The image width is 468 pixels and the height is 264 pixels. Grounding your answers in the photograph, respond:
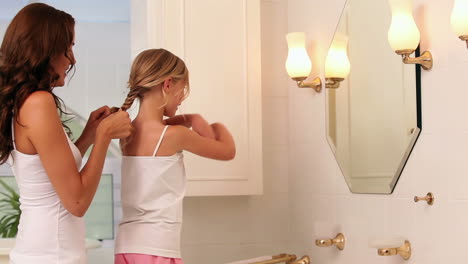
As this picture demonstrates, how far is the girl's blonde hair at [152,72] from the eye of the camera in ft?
7.00

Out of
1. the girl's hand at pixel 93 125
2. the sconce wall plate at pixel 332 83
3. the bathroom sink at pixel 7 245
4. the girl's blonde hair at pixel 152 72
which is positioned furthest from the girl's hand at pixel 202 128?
the bathroom sink at pixel 7 245

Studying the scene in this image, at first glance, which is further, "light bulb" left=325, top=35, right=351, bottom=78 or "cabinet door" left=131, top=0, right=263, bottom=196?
"cabinet door" left=131, top=0, right=263, bottom=196

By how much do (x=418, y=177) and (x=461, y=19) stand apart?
52 cm

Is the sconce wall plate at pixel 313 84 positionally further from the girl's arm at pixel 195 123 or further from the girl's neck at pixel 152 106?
the girl's neck at pixel 152 106

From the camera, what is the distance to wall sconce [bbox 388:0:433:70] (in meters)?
2.02

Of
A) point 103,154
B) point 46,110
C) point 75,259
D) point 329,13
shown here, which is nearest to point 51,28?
point 46,110

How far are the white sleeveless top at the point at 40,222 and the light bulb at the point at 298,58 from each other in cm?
111

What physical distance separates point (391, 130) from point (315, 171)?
63 cm

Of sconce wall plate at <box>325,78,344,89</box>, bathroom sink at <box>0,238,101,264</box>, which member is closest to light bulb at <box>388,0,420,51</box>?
sconce wall plate at <box>325,78,344,89</box>

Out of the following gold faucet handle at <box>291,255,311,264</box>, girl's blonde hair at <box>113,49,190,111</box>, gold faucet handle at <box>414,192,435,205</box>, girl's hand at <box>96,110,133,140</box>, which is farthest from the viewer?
gold faucet handle at <box>291,255,311,264</box>

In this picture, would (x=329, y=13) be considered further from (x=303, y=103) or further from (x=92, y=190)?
(x=92, y=190)

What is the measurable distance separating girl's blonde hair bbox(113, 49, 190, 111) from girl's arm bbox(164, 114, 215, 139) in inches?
7.2

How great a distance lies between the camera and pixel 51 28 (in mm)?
1806

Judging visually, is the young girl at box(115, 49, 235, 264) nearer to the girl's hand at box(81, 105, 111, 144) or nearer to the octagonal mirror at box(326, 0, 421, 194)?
the girl's hand at box(81, 105, 111, 144)
